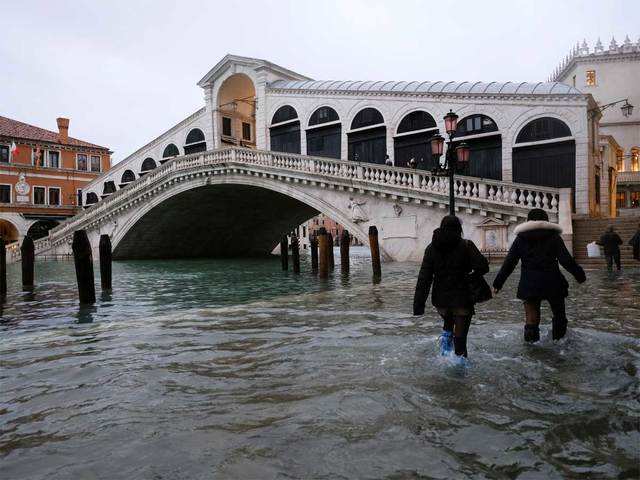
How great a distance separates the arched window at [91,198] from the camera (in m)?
36.2

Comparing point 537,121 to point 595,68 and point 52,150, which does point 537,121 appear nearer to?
point 595,68

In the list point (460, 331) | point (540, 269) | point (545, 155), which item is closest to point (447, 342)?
point (460, 331)

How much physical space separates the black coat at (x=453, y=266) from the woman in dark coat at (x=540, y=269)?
685 mm

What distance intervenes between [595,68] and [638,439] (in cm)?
4262

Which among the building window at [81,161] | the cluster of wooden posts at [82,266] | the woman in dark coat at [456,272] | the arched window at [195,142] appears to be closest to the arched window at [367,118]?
the arched window at [195,142]

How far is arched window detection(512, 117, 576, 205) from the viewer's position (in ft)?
58.0

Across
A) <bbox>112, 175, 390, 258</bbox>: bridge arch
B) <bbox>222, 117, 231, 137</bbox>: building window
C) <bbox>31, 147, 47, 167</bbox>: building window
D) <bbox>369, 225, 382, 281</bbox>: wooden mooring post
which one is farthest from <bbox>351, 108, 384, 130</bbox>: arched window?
<bbox>31, 147, 47, 167</bbox>: building window

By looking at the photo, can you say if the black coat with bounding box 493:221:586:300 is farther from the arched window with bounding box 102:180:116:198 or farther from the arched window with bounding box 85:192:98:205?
the arched window with bounding box 85:192:98:205

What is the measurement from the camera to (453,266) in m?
4.22

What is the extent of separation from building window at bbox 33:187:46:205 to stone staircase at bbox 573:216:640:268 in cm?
3666

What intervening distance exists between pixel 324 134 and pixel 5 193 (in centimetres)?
2603

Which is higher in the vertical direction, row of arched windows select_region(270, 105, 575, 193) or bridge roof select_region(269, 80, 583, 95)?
bridge roof select_region(269, 80, 583, 95)

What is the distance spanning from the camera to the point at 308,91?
24250mm

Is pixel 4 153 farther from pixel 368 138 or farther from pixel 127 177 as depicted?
pixel 368 138
